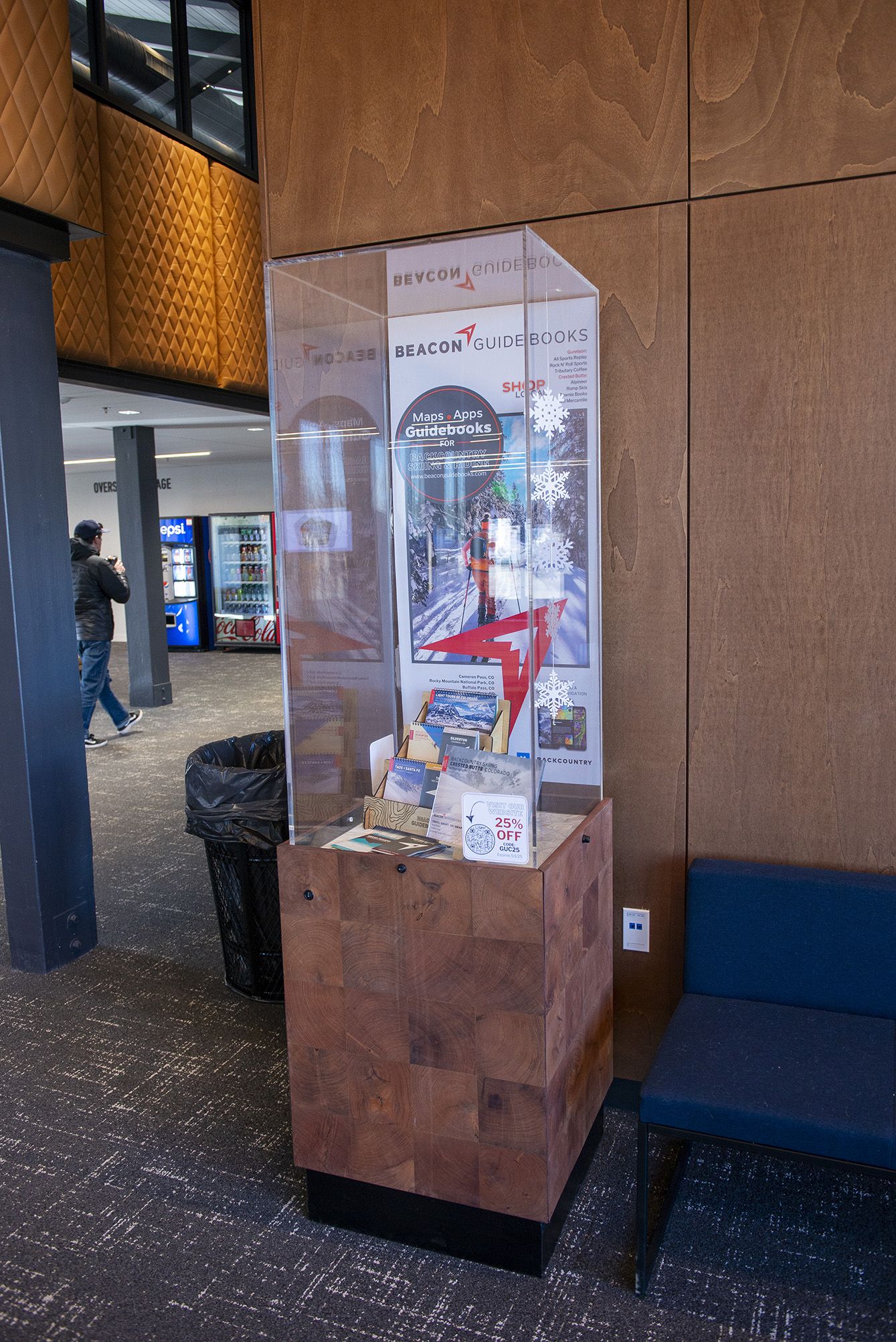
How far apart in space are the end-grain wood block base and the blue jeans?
5.55 meters

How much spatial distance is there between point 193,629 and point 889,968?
12.5 m

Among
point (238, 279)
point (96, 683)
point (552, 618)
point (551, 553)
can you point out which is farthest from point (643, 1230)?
point (238, 279)

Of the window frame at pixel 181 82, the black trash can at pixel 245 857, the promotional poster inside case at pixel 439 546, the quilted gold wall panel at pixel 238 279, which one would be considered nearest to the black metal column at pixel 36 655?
the black trash can at pixel 245 857

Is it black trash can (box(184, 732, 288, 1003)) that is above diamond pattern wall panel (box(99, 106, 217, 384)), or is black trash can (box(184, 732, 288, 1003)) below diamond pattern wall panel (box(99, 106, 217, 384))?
below

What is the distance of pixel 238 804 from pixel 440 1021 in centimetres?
137

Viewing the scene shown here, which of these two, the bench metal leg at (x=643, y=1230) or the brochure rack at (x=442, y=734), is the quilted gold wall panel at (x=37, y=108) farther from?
the bench metal leg at (x=643, y=1230)

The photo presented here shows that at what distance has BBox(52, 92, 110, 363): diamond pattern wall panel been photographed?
527 cm

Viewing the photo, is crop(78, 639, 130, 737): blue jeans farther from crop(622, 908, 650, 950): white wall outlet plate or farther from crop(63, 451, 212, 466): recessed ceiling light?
crop(622, 908, 650, 950): white wall outlet plate

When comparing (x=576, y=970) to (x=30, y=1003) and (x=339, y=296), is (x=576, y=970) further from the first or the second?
(x=30, y=1003)

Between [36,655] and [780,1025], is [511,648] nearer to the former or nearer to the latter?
[780,1025]

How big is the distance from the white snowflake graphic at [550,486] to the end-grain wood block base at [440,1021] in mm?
749

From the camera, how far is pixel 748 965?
226 cm

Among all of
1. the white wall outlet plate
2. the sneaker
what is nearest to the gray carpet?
the white wall outlet plate

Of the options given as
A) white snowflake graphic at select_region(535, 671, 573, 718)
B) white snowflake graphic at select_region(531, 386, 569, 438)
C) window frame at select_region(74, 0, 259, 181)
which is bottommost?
white snowflake graphic at select_region(535, 671, 573, 718)
